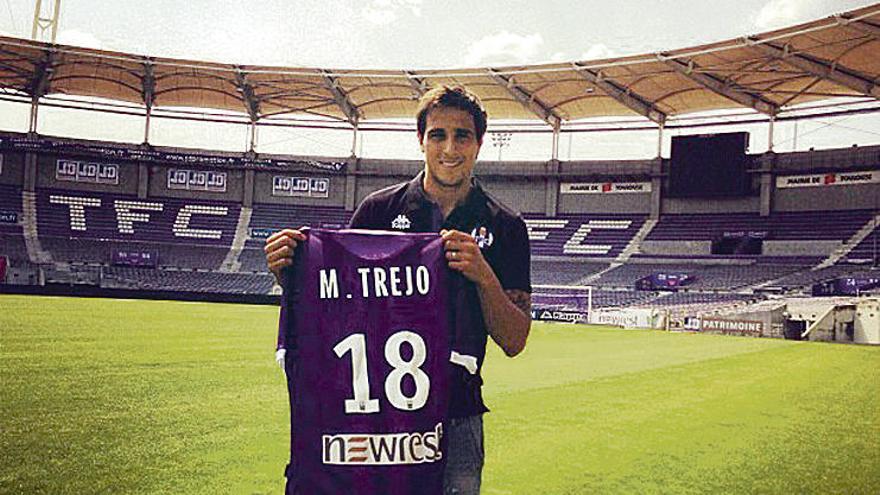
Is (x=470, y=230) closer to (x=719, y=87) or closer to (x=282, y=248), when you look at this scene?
(x=282, y=248)

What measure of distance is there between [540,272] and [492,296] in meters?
42.5

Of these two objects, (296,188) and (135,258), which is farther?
(296,188)

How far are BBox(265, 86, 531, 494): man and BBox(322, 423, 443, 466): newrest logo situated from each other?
22 centimetres

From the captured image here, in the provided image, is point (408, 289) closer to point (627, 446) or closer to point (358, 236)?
point (358, 236)

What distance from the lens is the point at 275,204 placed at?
164ft

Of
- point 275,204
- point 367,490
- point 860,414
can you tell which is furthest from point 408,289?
point 275,204

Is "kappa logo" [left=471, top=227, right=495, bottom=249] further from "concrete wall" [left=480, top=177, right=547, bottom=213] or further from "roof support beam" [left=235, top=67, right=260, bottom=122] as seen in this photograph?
"concrete wall" [left=480, top=177, right=547, bottom=213]

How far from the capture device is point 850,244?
127 feet

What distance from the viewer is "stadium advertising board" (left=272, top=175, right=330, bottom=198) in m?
50.0

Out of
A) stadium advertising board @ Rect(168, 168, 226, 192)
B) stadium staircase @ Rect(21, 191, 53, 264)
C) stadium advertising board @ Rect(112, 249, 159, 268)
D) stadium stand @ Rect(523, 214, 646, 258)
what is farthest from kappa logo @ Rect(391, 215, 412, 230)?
stadium advertising board @ Rect(168, 168, 226, 192)

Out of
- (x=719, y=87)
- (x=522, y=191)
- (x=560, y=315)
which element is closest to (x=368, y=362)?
(x=560, y=315)

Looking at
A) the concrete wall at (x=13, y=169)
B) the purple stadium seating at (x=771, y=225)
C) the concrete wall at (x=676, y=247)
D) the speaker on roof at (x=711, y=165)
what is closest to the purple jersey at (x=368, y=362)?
the purple stadium seating at (x=771, y=225)

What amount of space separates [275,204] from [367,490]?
49221 millimetres

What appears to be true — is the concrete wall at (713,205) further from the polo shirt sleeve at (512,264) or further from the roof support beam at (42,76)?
the polo shirt sleeve at (512,264)
